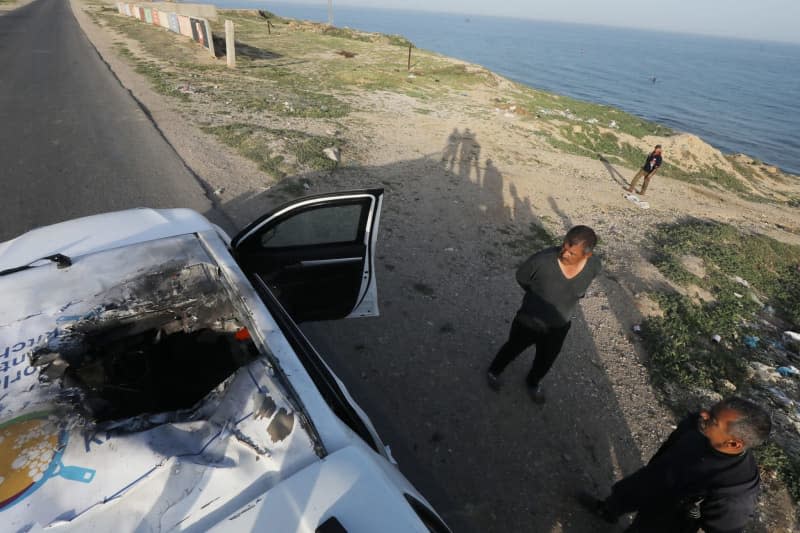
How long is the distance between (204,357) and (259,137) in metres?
7.48

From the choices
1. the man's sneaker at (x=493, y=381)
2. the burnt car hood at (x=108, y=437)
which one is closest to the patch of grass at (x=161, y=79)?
the burnt car hood at (x=108, y=437)

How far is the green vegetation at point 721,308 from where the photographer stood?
13.9 feet

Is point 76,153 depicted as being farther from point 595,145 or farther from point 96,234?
point 595,145

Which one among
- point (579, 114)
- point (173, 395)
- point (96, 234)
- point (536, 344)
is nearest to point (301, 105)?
point (96, 234)

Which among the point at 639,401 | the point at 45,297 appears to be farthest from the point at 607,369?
the point at 45,297

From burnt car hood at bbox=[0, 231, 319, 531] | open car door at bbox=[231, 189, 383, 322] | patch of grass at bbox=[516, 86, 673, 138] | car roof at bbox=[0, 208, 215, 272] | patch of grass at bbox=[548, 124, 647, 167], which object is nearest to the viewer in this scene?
burnt car hood at bbox=[0, 231, 319, 531]

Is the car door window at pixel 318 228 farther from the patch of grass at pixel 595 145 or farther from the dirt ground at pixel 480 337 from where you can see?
the patch of grass at pixel 595 145

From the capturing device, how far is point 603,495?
3037mm

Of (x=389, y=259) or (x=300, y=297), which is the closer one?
(x=300, y=297)

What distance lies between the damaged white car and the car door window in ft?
0.09

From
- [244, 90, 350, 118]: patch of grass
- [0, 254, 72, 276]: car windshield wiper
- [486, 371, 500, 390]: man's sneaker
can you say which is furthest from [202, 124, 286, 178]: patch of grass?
[486, 371, 500, 390]: man's sneaker

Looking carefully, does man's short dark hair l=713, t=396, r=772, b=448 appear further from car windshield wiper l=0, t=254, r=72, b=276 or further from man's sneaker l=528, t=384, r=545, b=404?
car windshield wiper l=0, t=254, r=72, b=276

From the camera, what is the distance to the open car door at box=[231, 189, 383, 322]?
2.88 meters

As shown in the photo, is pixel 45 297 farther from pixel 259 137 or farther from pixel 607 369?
pixel 259 137
